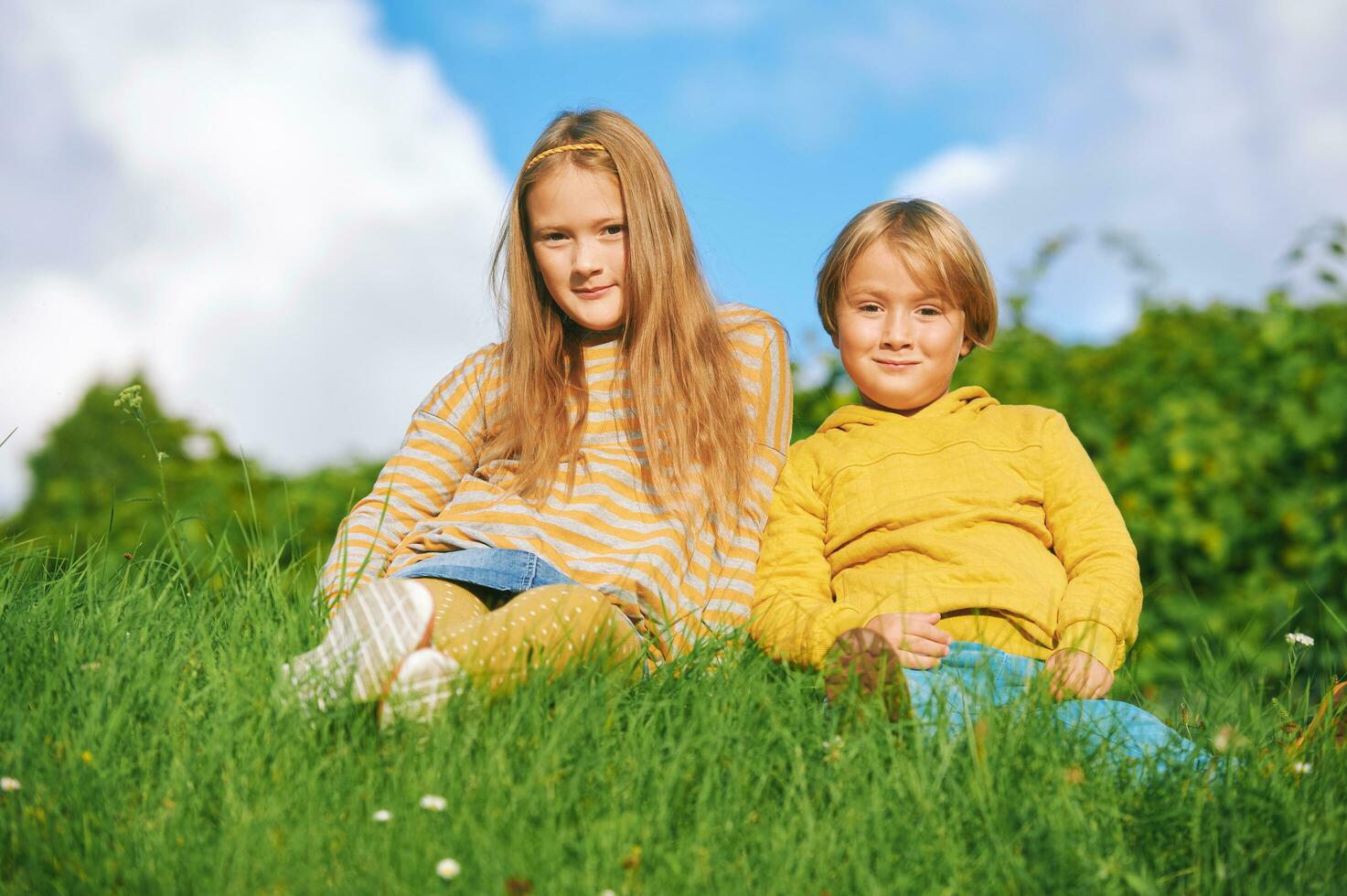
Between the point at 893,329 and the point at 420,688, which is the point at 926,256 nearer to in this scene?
the point at 893,329

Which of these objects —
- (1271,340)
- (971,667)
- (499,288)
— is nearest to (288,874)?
(971,667)

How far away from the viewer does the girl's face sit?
3135 mm

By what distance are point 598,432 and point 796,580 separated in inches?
26.0

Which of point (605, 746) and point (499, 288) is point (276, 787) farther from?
point (499, 288)

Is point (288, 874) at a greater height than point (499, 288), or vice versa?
point (499, 288)

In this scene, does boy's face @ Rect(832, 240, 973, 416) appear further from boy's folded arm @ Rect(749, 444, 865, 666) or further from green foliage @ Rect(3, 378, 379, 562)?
green foliage @ Rect(3, 378, 379, 562)

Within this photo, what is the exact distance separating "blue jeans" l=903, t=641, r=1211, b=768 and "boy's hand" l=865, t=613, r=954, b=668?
0.08 feet

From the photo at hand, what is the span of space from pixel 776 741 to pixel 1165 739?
76 cm

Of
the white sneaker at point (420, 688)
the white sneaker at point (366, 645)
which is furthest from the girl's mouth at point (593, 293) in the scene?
the white sneaker at point (420, 688)

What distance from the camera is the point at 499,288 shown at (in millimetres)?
3363

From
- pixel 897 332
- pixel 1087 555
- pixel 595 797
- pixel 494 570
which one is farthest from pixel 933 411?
pixel 595 797

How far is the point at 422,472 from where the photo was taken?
3219mm

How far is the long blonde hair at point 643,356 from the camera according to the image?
3.07 m

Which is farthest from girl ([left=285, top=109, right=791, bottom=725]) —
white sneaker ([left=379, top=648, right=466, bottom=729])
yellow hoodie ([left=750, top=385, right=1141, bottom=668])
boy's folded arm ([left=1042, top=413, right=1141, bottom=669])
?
boy's folded arm ([left=1042, top=413, right=1141, bottom=669])
